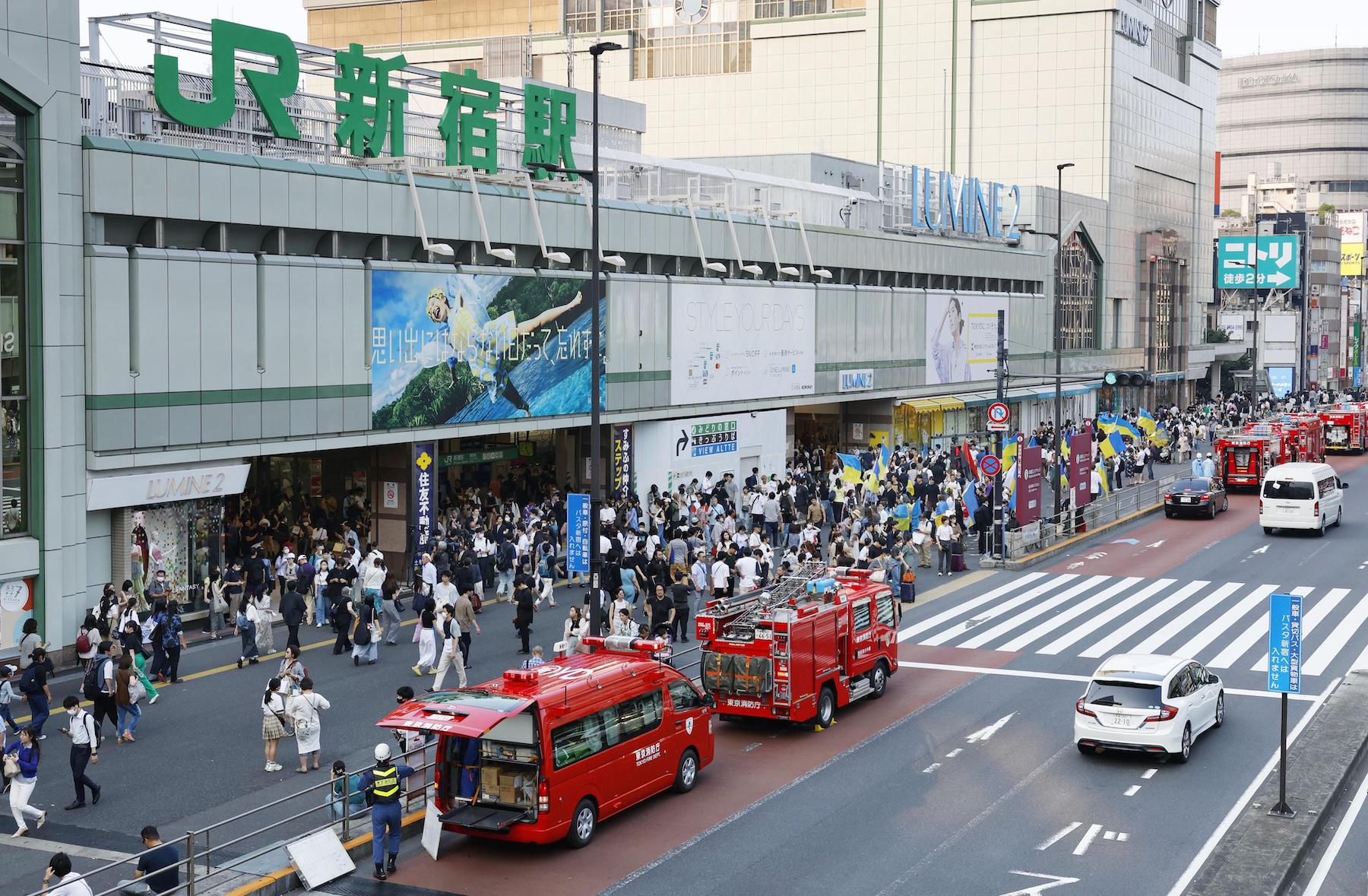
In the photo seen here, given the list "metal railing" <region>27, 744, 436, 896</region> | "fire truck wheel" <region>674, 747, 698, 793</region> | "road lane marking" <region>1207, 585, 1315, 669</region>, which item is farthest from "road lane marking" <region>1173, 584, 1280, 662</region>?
"metal railing" <region>27, 744, 436, 896</region>

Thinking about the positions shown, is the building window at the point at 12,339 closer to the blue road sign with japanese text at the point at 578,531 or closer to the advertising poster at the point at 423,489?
the blue road sign with japanese text at the point at 578,531

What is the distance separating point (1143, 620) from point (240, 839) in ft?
76.4

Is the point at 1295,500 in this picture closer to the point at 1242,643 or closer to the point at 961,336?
the point at 1242,643

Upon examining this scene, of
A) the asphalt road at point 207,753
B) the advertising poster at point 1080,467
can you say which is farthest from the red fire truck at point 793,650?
the advertising poster at point 1080,467

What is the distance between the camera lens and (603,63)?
348 feet

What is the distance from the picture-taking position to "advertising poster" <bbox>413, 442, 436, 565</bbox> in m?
37.5

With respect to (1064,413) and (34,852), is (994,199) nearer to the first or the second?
(1064,413)

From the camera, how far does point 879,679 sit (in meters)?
26.2

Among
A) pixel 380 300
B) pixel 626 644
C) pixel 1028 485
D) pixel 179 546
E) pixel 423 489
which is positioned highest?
pixel 380 300

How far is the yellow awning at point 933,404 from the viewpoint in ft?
214

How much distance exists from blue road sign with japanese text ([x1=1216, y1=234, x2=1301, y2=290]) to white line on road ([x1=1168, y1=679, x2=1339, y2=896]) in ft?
346

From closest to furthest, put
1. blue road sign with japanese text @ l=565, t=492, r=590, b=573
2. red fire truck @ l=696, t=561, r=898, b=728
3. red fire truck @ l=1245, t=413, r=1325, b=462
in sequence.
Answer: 1. red fire truck @ l=696, t=561, r=898, b=728
2. blue road sign with japanese text @ l=565, t=492, r=590, b=573
3. red fire truck @ l=1245, t=413, r=1325, b=462

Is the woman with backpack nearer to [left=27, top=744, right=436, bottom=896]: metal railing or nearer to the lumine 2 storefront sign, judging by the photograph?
[left=27, top=744, right=436, bottom=896]: metal railing

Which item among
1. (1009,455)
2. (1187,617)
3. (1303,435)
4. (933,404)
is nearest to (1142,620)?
(1187,617)
